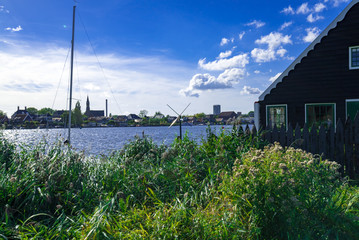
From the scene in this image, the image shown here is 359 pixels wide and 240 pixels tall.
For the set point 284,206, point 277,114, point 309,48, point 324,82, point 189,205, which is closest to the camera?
point 284,206

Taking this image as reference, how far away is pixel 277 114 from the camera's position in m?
13.7

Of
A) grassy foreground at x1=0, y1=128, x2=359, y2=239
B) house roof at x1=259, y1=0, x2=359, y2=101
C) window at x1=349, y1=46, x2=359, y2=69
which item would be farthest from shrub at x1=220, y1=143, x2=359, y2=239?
window at x1=349, y1=46, x2=359, y2=69

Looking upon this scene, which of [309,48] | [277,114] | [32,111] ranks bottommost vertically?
[277,114]

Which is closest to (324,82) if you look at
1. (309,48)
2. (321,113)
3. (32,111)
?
(321,113)

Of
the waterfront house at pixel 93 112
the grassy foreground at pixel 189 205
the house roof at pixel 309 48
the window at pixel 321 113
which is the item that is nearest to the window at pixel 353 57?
the house roof at pixel 309 48

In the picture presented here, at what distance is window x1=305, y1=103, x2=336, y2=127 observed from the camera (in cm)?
1266

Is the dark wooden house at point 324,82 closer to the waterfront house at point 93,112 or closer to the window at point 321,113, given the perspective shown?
the window at point 321,113

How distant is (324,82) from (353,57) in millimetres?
1612

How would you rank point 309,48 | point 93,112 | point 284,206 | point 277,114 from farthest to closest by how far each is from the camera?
point 93,112, point 277,114, point 309,48, point 284,206

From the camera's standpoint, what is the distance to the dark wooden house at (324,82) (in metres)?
12.2

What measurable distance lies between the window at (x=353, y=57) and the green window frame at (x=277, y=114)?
339cm

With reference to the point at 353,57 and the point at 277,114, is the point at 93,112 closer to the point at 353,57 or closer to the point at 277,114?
the point at 277,114

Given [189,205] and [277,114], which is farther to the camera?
[277,114]

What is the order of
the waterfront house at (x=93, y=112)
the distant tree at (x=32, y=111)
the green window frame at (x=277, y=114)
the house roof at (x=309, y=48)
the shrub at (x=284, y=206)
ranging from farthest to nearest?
the waterfront house at (x=93, y=112)
the distant tree at (x=32, y=111)
the green window frame at (x=277, y=114)
the house roof at (x=309, y=48)
the shrub at (x=284, y=206)
